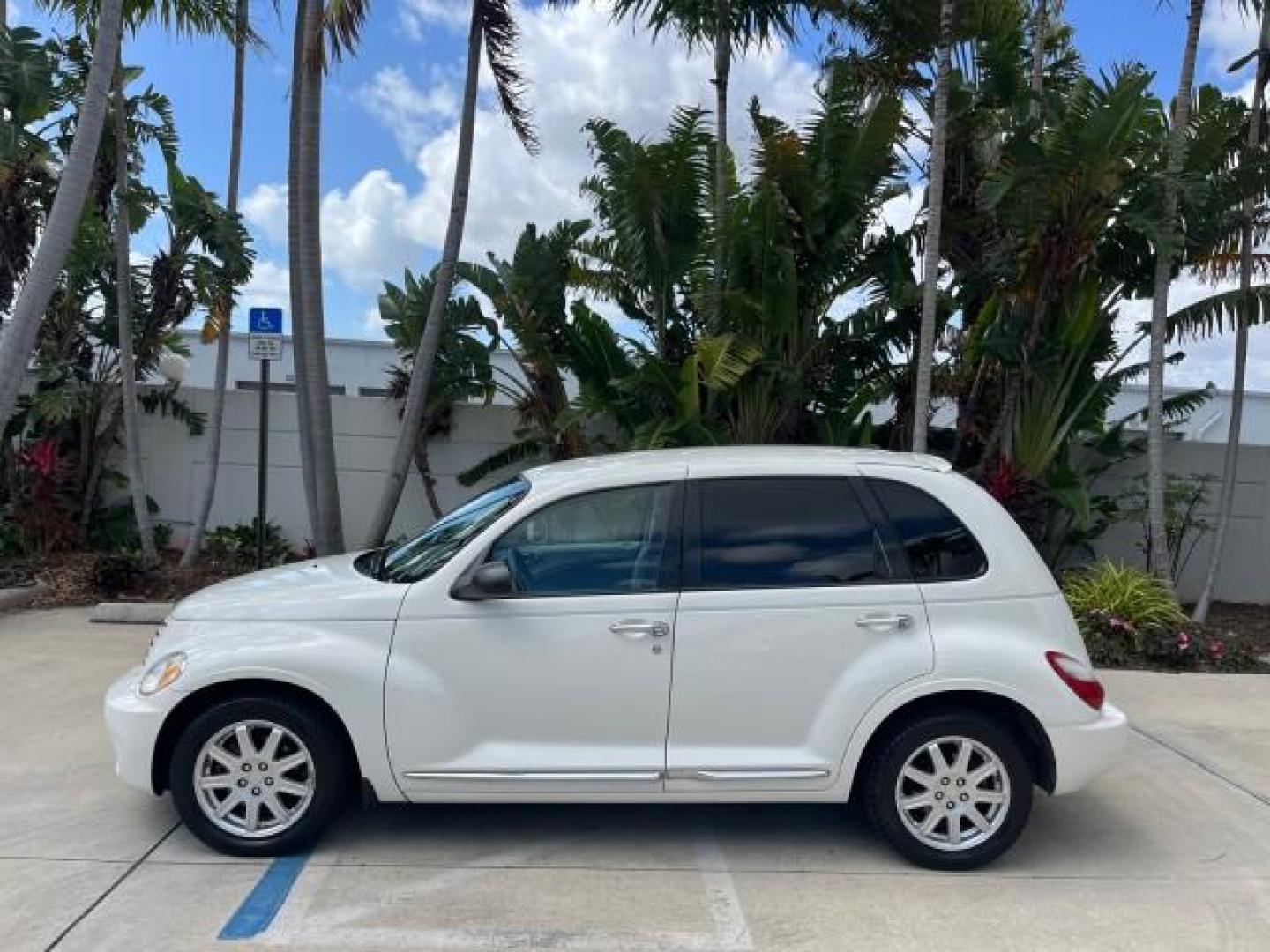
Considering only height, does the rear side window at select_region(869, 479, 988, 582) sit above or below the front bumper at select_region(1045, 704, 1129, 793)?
above

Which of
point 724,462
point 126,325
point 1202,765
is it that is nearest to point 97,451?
point 126,325

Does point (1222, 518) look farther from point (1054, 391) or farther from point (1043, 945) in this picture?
point (1043, 945)

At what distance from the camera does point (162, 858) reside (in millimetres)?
4219

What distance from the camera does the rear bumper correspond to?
415 centimetres

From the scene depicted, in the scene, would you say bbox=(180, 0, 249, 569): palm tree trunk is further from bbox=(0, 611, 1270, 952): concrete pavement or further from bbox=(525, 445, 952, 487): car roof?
bbox=(525, 445, 952, 487): car roof

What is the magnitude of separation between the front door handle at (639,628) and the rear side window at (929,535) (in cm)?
110

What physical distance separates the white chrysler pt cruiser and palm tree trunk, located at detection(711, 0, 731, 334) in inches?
237

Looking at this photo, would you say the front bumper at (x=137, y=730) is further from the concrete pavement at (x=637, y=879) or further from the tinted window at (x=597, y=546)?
the tinted window at (x=597, y=546)

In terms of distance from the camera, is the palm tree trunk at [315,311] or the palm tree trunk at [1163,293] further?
the palm tree trunk at [315,311]

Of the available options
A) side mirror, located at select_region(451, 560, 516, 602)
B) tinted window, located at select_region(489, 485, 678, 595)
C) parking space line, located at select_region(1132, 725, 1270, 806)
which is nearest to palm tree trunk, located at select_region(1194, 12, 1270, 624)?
parking space line, located at select_region(1132, 725, 1270, 806)

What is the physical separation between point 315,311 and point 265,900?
21.5ft

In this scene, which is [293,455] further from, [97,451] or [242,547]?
[97,451]

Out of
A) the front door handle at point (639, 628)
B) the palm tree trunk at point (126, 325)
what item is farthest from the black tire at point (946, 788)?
the palm tree trunk at point (126, 325)

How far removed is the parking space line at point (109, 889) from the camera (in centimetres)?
355
